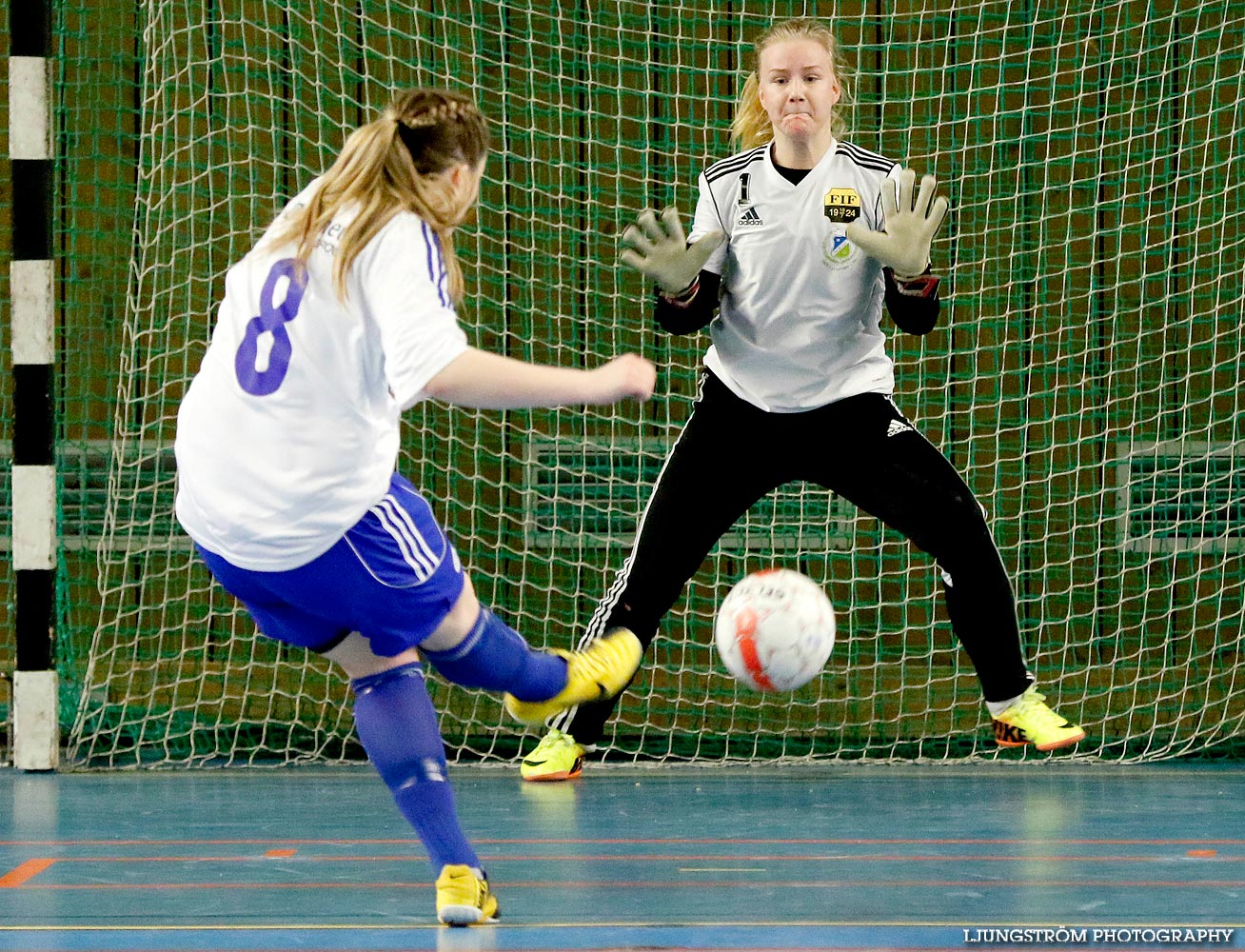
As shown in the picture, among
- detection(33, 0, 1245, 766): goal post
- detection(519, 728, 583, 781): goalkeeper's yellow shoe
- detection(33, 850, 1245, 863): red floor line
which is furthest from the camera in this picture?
detection(33, 0, 1245, 766): goal post

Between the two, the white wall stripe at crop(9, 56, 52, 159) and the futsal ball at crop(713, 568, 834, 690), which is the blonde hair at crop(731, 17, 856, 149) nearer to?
the futsal ball at crop(713, 568, 834, 690)

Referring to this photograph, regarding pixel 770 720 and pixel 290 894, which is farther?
pixel 770 720

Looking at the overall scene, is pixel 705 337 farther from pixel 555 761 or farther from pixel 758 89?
pixel 555 761

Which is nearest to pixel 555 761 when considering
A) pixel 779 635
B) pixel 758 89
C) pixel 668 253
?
pixel 779 635

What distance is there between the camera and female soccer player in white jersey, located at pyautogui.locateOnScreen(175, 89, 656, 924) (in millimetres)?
2379

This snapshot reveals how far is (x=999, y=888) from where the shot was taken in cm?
301

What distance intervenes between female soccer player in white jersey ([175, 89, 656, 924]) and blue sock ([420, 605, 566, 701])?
0.31 feet

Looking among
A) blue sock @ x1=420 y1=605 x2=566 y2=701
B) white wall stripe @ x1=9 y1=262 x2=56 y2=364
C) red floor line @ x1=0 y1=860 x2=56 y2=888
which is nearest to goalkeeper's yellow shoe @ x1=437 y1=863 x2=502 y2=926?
blue sock @ x1=420 y1=605 x2=566 y2=701

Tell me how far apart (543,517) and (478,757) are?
45.2 inches

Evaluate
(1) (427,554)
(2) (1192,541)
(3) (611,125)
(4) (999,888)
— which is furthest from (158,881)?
(2) (1192,541)

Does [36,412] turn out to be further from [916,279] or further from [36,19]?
[916,279]

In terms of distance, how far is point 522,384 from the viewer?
7.76ft

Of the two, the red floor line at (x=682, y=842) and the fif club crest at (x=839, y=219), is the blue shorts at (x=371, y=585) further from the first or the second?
the fif club crest at (x=839, y=219)

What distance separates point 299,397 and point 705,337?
148 inches
